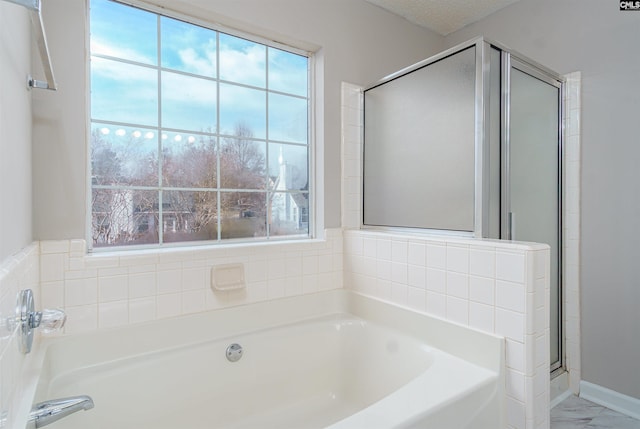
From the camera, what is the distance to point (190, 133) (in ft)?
6.05

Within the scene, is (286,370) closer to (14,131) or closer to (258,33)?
(14,131)

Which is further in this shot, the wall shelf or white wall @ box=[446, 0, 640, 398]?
white wall @ box=[446, 0, 640, 398]

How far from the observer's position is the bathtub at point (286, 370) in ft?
4.20

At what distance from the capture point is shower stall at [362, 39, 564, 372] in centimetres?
157

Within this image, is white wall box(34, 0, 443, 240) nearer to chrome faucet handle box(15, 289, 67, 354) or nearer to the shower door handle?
chrome faucet handle box(15, 289, 67, 354)

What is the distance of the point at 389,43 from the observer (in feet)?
8.01

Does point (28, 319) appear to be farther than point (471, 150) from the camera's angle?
No

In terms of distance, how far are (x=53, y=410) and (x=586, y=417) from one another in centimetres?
247

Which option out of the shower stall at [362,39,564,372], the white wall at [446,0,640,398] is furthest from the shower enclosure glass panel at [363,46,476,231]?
the white wall at [446,0,640,398]

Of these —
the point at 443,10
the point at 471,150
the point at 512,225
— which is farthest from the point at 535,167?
the point at 443,10

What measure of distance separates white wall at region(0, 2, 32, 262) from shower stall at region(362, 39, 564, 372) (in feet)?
5.33

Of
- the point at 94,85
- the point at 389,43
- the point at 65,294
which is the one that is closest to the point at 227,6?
the point at 94,85

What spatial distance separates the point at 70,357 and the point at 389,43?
2544mm

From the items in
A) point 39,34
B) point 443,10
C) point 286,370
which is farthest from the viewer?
point 443,10
